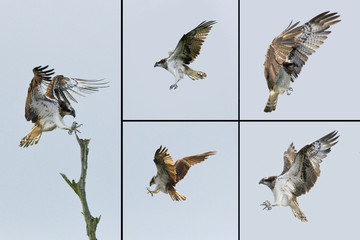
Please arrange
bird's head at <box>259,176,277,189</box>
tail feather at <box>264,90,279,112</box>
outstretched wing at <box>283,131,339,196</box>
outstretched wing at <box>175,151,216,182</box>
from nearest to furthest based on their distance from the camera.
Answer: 1. outstretched wing at <box>283,131,339,196</box>
2. bird's head at <box>259,176,277,189</box>
3. tail feather at <box>264,90,279,112</box>
4. outstretched wing at <box>175,151,216,182</box>

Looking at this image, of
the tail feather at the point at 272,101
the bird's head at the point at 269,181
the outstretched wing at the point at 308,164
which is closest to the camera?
the outstretched wing at the point at 308,164

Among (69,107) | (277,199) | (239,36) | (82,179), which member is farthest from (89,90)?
(277,199)

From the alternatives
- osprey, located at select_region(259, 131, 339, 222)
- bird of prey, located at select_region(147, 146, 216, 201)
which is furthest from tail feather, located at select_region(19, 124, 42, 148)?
osprey, located at select_region(259, 131, 339, 222)

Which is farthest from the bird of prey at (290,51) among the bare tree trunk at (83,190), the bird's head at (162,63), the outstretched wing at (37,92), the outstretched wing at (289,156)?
the outstretched wing at (37,92)

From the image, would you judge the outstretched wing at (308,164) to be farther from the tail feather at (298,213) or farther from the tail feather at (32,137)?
the tail feather at (32,137)

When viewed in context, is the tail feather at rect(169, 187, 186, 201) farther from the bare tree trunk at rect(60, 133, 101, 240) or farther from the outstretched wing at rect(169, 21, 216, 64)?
the outstretched wing at rect(169, 21, 216, 64)

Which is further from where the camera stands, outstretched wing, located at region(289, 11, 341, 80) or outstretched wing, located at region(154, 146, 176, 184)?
outstretched wing, located at region(289, 11, 341, 80)

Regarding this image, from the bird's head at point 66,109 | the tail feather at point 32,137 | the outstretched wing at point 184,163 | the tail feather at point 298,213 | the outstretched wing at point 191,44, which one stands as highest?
the outstretched wing at point 191,44

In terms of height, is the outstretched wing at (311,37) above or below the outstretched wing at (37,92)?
above

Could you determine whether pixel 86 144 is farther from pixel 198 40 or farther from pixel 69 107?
pixel 198 40
